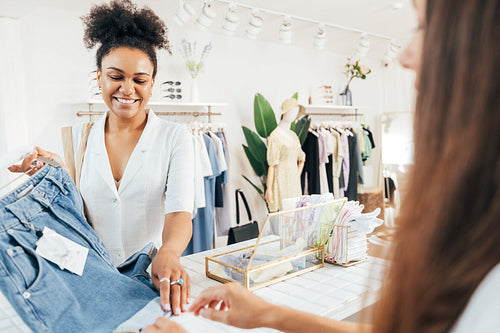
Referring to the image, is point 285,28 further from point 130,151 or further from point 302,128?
point 130,151

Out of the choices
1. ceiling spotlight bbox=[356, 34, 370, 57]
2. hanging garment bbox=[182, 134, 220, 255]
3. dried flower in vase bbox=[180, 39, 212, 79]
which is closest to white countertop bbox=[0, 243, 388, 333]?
hanging garment bbox=[182, 134, 220, 255]

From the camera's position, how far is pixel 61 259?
958 mm

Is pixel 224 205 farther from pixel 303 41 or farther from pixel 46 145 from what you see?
pixel 303 41

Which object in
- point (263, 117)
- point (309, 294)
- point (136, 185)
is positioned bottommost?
point (309, 294)

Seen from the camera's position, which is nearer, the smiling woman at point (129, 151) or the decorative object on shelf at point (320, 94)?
the smiling woman at point (129, 151)

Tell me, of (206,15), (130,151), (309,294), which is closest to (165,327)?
(309,294)

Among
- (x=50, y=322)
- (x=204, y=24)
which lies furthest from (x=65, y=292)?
(x=204, y=24)

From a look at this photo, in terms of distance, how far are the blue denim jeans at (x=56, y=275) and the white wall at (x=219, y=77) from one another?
2.64 metres

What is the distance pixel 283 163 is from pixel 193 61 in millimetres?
1516

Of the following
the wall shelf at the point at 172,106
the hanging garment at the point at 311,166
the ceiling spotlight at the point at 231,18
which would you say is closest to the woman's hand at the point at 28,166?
the wall shelf at the point at 172,106

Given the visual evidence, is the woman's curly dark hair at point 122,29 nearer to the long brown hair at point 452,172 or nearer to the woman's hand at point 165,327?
the woman's hand at point 165,327

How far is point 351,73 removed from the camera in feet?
19.1

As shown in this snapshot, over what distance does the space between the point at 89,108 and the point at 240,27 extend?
1.93 m

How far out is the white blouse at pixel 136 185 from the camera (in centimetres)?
155
